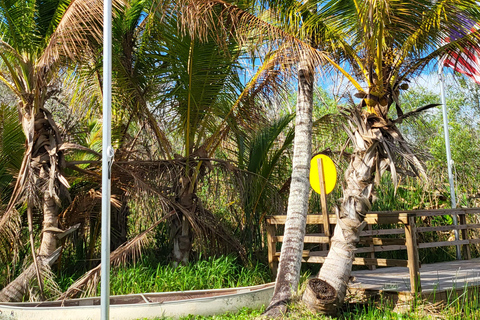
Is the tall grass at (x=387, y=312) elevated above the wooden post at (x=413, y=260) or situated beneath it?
situated beneath

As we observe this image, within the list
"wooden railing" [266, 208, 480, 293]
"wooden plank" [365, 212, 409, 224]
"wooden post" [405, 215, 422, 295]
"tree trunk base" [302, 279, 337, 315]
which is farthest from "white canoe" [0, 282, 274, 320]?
"wooden post" [405, 215, 422, 295]

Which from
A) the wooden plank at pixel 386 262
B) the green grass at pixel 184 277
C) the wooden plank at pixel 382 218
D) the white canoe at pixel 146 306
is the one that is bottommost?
the white canoe at pixel 146 306

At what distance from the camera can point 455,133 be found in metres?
17.5

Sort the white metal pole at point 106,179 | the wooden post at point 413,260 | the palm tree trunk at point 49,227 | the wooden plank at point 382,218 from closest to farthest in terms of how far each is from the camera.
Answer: the white metal pole at point 106,179
the wooden post at point 413,260
the wooden plank at point 382,218
the palm tree trunk at point 49,227

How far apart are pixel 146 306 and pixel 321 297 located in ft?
7.31

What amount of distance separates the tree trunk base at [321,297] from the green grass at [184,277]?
1904 mm

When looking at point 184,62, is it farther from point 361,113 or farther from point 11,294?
point 11,294

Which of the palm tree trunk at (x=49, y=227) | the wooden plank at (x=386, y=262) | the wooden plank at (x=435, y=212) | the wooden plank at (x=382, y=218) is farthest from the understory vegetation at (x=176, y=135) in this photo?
the wooden plank at (x=435, y=212)

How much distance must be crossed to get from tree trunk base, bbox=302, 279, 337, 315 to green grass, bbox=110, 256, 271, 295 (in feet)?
6.25

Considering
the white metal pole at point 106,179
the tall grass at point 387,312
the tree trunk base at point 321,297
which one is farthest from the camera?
the tree trunk base at point 321,297

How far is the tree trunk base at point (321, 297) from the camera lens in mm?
5836

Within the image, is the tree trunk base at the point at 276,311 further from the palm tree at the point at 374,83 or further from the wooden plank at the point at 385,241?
the wooden plank at the point at 385,241

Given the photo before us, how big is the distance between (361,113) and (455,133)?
507 inches

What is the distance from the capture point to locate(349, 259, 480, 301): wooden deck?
246 inches
